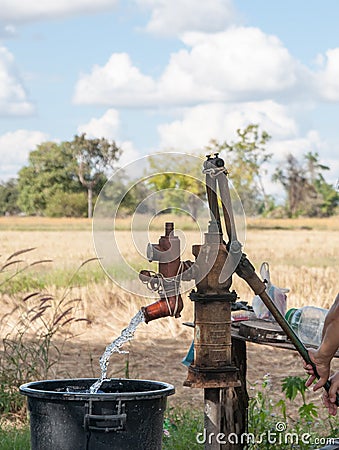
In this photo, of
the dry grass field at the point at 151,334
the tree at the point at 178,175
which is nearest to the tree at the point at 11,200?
the dry grass field at the point at 151,334

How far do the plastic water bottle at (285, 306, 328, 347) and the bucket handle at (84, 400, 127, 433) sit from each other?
1.43 metres

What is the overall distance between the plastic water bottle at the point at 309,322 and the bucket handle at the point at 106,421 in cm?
143

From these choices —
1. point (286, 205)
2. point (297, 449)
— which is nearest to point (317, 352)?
point (297, 449)

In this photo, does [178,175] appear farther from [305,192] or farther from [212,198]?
[305,192]

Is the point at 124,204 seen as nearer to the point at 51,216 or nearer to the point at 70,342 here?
the point at 70,342

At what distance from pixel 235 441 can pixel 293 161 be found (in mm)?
53218

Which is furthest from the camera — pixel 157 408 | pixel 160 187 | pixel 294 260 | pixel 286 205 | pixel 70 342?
pixel 286 205

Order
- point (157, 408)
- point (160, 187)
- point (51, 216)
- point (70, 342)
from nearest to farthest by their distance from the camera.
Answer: point (157, 408)
point (160, 187)
point (70, 342)
point (51, 216)

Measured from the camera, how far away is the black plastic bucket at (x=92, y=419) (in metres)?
2.97

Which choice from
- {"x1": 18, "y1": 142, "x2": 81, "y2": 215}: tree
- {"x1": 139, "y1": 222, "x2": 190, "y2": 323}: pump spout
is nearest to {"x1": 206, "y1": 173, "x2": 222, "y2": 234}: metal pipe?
{"x1": 139, "y1": 222, "x2": 190, "y2": 323}: pump spout

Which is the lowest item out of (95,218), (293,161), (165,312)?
(165,312)

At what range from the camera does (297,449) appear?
491 cm

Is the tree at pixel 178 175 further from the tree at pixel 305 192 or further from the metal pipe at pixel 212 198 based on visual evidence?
the tree at pixel 305 192

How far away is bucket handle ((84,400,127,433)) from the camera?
2951 millimetres
